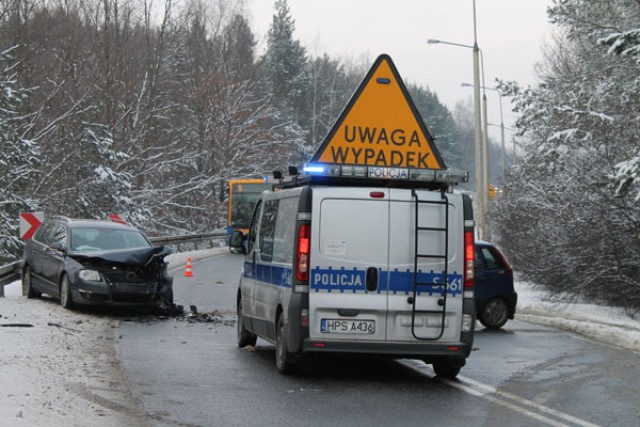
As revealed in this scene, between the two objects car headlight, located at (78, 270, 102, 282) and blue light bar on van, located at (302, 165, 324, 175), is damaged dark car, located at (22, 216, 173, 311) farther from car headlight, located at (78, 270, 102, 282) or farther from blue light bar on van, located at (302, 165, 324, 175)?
blue light bar on van, located at (302, 165, 324, 175)

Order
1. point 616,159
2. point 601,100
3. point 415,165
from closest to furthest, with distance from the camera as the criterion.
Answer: point 415,165, point 601,100, point 616,159

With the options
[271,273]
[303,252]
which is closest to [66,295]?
[271,273]

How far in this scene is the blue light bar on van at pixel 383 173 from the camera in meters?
10.4

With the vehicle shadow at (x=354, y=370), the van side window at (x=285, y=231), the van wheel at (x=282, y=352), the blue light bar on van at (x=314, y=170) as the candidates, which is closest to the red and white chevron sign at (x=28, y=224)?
the vehicle shadow at (x=354, y=370)

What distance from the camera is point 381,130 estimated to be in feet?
41.7

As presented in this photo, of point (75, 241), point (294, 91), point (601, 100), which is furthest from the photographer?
point (294, 91)

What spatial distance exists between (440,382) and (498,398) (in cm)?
118

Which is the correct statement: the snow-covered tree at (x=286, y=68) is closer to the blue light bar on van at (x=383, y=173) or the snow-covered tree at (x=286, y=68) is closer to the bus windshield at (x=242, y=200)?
the bus windshield at (x=242, y=200)

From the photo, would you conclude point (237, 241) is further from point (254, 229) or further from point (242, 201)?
point (242, 201)

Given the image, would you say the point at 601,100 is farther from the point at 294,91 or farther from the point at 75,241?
the point at 294,91

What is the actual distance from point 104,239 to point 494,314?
7131 millimetres

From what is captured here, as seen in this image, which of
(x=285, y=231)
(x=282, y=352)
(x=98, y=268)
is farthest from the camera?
(x=98, y=268)

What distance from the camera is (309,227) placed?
33.3 ft

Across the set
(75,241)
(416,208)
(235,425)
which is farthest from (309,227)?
(75,241)
